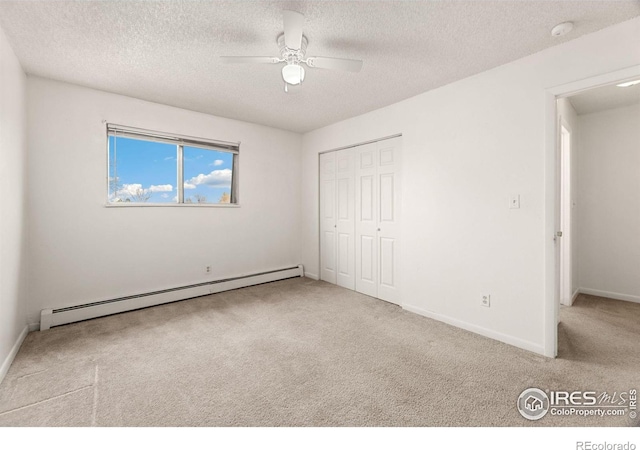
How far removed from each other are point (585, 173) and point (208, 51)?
16.1ft

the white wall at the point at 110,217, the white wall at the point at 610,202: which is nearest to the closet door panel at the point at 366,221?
the white wall at the point at 110,217

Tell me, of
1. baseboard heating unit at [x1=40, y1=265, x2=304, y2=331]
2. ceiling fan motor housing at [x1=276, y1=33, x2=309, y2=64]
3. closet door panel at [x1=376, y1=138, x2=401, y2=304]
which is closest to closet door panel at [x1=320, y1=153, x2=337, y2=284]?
baseboard heating unit at [x1=40, y1=265, x2=304, y2=331]

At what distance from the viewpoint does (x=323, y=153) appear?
4.65 metres

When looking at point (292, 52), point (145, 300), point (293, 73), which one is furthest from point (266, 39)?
point (145, 300)

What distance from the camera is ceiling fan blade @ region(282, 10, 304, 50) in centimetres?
169

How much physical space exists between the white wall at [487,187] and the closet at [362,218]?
0.26 metres

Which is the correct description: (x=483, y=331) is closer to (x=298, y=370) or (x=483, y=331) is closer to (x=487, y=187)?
(x=487, y=187)

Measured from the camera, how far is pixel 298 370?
2090mm

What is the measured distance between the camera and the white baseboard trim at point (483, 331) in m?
2.38

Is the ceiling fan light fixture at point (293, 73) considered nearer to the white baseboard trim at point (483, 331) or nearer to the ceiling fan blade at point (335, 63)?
the ceiling fan blade at point (335, 63)

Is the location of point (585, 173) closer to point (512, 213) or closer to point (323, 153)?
point (512, 213)

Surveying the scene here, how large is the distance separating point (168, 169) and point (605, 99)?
5.50 meters

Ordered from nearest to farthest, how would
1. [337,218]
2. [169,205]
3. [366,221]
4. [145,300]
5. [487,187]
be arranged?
[487,187] < [145,300] < [169,205] < [366,221] < [337,218]
